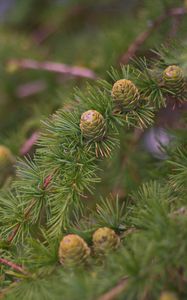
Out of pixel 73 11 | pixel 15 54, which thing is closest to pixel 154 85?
pixel 15 54

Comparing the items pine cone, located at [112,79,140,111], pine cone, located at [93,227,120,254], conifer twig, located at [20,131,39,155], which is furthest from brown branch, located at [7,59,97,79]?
pine cone, located at [93,227,120,254]

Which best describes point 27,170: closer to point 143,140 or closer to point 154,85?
point 154,85

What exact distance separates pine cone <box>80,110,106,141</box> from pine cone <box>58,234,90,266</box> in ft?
0.60

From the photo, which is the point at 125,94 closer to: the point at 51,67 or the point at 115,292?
the point at 115,292

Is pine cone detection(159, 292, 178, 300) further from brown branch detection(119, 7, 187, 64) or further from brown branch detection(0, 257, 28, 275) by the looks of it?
brown branch detection(119, 7, 187, 64)

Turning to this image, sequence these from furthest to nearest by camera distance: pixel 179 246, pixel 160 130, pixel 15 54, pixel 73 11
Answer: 1. pixel 73 11
2. pixel 15 54
3. pixel 160 130
4. pixel 179 246

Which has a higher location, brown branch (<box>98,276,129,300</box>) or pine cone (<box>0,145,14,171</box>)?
pine cone (<box>0,145,14,171</box>)

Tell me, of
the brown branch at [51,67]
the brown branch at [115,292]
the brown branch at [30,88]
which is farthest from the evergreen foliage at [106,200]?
the brown branch at [30,88]

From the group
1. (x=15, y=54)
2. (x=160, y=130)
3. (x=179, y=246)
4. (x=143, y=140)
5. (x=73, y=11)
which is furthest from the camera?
(x=73, y=11)

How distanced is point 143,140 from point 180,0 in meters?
0.35

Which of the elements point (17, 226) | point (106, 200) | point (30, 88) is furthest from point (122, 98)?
point (30, 88)

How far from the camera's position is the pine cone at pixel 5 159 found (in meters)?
0.99

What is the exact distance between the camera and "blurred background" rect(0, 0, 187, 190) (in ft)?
3.77

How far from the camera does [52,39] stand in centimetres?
182
